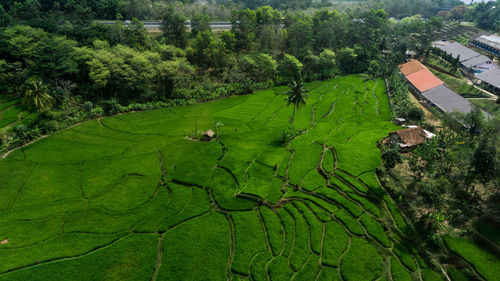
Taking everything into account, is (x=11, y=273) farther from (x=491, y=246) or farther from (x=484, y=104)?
(x=484, y=104)

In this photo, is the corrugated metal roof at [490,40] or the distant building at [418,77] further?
the corrugated metal roof at [490,40]

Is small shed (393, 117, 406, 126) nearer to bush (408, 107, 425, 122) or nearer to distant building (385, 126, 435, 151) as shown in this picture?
bush (408, 107, 425, 122)

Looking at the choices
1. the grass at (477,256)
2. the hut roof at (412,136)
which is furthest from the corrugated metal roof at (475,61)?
the grass at (477,256)

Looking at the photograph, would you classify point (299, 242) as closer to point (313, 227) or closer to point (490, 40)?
point (313, 227)

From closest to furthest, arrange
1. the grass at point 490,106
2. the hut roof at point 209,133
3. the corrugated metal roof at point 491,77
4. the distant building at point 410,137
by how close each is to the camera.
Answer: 1. the distant building at point 410,137
2. the hut roof at point 209,133
3. the grass at point 490,106
4. the corrugated metal roof at point 491,77

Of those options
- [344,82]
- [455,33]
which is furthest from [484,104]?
[455,33]

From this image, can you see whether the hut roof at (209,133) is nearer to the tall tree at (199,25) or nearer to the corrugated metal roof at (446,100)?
the tall tree at (199,25)

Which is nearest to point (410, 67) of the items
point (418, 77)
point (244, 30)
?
point (418, 77)
